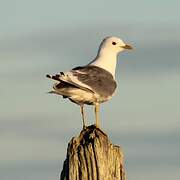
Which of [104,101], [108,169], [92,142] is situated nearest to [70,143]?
[92,142]

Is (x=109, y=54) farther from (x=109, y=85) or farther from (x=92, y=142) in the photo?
(x=92, y=142)

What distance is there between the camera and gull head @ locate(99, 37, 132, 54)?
82.7 feet

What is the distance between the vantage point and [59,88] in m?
21.0

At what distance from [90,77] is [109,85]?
39.2 inches

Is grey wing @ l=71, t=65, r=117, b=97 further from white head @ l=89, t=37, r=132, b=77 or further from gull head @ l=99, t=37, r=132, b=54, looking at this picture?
gull head @ l=99, t=37, r=132, b=54

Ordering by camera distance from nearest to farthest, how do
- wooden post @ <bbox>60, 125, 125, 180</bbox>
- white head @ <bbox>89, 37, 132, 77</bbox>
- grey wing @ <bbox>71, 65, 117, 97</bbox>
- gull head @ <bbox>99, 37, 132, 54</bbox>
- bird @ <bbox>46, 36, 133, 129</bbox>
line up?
wooden post @ <bbox>60, 125, 125, 180</bbox> → bird @ <bbox>46, 36, 133, 129</bbox> → grey wing @ <bbox>71, 65, 117, 97</bbox> → white head @ <bbox>89, 37, 132, 77</bbox> → gull head @ <bbox>99, 37, 132, 54</bbox>

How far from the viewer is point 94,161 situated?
12.4 meters

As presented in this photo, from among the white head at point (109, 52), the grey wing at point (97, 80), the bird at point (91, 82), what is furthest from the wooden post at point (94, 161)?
the white head at point (109, 52)

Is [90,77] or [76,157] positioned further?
[90,77]

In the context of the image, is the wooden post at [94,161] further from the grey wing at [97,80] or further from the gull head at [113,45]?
the gull head at [113,45]

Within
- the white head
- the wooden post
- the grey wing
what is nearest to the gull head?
the white head

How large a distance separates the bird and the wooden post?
6.02 metres

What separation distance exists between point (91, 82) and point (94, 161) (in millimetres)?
10284

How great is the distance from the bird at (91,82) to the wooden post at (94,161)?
602cm
